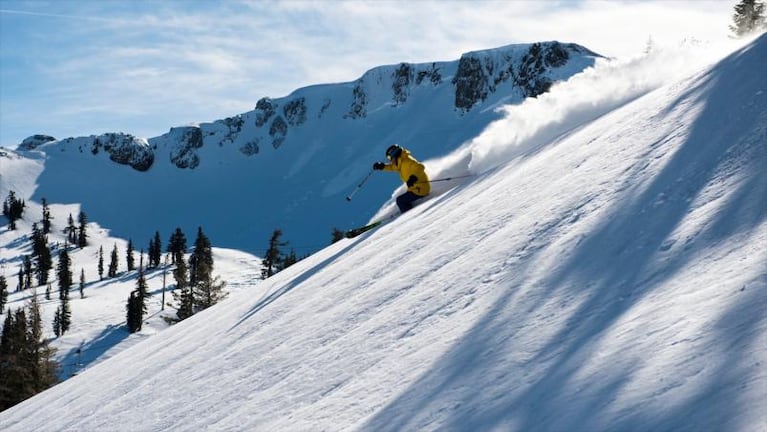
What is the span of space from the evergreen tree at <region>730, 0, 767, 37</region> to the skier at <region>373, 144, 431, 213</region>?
2892 centimetres

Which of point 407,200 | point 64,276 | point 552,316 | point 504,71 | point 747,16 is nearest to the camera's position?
point 552,316

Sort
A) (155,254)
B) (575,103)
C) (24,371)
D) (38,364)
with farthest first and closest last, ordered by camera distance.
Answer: (155,254), (38,364), (24,371), (575,103)

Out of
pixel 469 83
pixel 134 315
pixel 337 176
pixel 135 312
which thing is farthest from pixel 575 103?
pixel 469 83

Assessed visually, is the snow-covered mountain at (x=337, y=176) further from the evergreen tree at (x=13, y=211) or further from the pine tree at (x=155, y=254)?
the pine tree at (x=155, y=254)

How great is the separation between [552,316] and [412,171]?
1058 centimetres

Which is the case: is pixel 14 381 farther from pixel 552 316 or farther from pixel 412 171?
pixel 552 316

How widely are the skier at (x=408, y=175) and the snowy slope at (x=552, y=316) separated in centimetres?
539

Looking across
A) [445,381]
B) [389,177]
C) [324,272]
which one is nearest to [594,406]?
[445,381]

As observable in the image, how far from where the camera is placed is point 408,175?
46.2 ft

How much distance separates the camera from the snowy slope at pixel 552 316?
261 cm

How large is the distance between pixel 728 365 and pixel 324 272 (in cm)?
734

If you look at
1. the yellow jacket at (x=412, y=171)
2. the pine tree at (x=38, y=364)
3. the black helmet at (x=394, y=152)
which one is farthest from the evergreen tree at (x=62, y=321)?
the yellow jacket at (x=412, y=171)

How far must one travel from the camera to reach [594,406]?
2.56 metres

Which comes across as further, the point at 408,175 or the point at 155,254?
the point at 155,254
